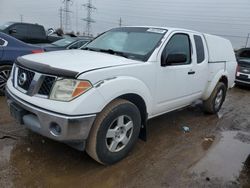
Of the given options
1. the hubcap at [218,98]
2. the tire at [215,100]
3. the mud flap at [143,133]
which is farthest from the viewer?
the hubcap at [218,98]

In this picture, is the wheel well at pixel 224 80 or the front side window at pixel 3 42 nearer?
the front side window at pixel 3 42

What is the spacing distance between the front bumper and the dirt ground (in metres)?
0.48

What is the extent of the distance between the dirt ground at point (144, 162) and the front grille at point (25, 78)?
3.12ft

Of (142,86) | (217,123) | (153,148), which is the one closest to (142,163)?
(153,148)

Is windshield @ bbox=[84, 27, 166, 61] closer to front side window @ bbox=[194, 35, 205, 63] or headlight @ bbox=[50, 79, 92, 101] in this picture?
front side window @ bbox=[194, 35, 205, 63]

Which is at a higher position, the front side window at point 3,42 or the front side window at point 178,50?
the front side window at point 178,50

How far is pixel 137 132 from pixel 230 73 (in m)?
3.80

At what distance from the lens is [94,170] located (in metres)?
3.40

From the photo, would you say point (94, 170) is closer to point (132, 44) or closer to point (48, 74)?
point (48, 74)

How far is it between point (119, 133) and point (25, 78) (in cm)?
136

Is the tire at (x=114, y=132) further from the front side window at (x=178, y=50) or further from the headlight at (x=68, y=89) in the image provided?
the front side window at (x=178, y=50)

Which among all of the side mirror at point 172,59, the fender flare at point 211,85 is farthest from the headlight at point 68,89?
the fender flare at point 211,85

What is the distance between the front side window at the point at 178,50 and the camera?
13.4 feet

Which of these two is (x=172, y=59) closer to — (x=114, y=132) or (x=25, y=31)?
(x=114, y=132)
